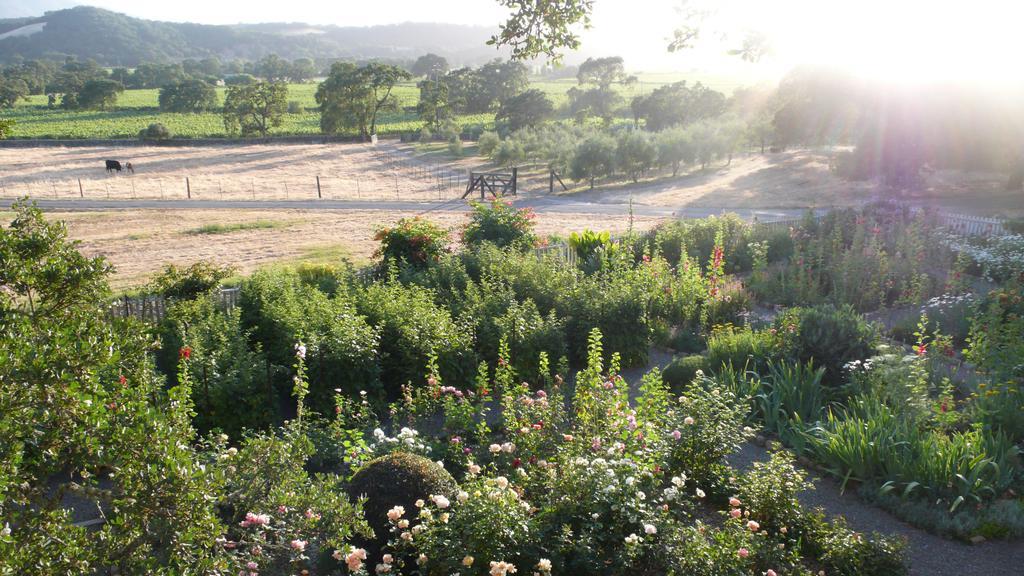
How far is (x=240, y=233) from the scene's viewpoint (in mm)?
23625

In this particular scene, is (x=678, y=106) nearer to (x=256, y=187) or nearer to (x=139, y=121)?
(x=256, y=187)

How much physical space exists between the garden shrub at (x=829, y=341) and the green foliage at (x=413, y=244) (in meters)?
5.42

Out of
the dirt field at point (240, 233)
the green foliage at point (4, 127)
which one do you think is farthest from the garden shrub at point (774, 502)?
the dirt field at point (240, 233)

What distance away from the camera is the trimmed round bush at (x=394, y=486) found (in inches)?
163

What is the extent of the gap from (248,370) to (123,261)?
1493 centimetres

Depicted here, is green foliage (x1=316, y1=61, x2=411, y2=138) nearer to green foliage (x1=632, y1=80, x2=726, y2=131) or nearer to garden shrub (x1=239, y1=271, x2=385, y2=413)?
green foliage (x1=632, y1=80, x2=726, y2=131)

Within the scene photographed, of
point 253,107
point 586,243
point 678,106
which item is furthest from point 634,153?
point 253,107

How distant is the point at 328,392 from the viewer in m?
6.86

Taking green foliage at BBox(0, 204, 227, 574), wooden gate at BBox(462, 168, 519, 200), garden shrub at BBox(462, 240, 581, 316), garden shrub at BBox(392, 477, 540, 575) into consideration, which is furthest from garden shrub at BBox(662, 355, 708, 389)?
wooden gate at BBox(462, 168, 519, 200)

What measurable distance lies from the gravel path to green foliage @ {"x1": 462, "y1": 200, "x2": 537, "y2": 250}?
23.2ft

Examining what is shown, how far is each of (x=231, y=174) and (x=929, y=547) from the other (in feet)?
142

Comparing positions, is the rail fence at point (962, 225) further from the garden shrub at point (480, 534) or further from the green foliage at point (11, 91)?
the green foliage at point (11, 91)

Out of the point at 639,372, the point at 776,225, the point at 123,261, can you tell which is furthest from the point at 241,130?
the point at 639,372

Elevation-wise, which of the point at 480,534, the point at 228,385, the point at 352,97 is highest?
the point at 352,97
